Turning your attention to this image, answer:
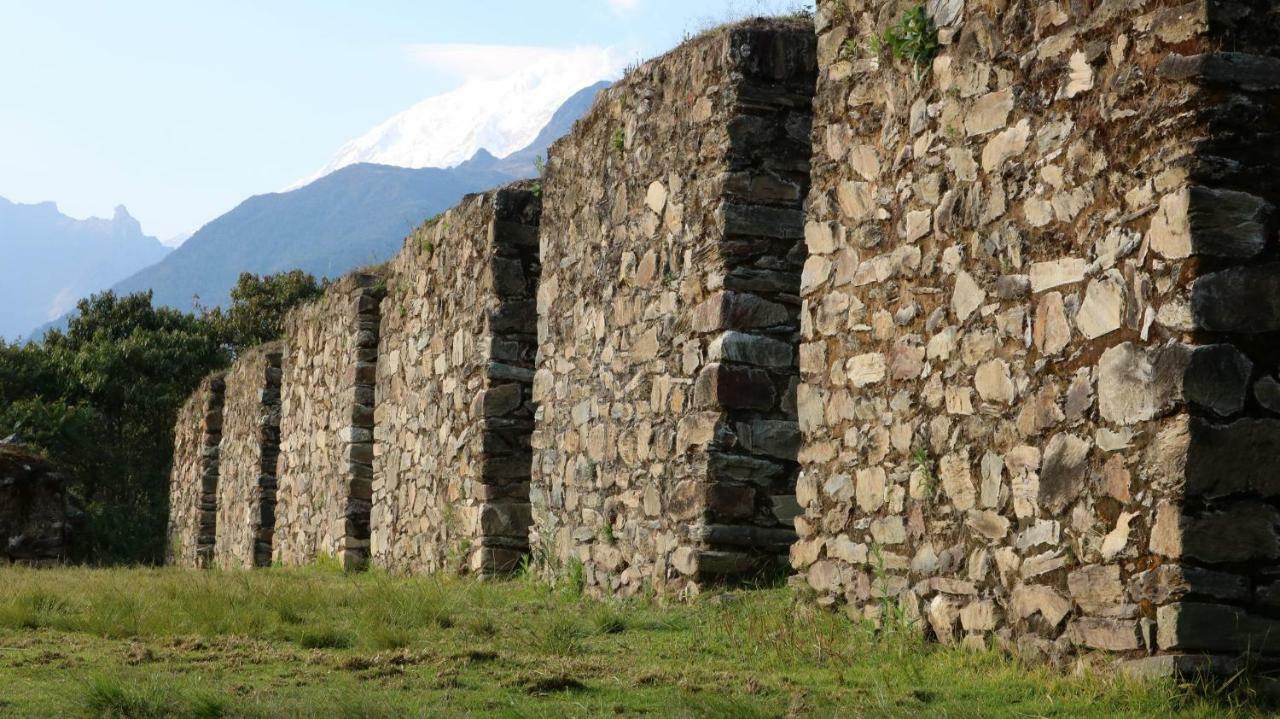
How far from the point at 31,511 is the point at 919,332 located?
14.7 meters

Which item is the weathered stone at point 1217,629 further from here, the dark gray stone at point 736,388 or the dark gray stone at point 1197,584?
the dark gray stone at point 736,388

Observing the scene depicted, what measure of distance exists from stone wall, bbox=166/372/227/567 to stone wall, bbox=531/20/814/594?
13.9 m

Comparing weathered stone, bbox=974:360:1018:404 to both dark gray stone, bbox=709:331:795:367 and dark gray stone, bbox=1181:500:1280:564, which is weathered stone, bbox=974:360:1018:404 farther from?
dark gray stone, bbox=709:331:795:367

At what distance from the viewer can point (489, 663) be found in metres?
5.67

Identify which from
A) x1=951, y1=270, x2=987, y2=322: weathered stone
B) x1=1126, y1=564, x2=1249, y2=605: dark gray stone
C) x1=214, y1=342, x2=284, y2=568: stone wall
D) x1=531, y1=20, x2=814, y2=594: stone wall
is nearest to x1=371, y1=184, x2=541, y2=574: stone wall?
x1=531, y1=20, x2=814, y2=594: stone wall

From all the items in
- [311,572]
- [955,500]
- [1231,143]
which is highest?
[1231,143]

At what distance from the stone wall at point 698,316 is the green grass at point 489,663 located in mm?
466

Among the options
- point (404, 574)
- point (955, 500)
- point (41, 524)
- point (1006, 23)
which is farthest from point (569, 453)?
point (41, 524)

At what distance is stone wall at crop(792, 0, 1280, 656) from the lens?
13.6 ft

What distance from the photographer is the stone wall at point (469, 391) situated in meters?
A: 10.1

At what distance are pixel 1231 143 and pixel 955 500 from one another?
1.72 metres

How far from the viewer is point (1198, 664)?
4.09 metres

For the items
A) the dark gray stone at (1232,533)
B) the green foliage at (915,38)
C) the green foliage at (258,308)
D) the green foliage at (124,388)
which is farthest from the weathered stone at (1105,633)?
the green foliage at (258,308)

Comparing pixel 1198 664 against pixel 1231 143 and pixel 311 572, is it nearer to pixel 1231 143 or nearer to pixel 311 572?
pixel 1231 143
